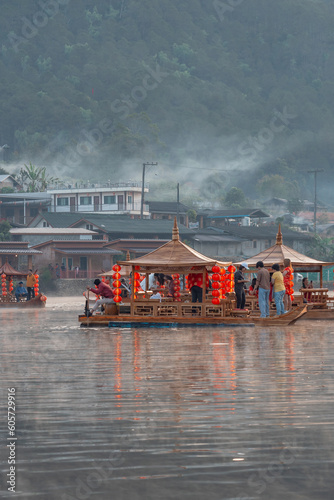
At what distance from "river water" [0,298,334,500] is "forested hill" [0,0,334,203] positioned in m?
108

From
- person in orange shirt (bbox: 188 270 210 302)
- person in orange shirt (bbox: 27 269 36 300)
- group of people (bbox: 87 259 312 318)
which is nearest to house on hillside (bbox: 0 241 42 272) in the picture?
person in orange shirt (bbox: 27 269 36 300)

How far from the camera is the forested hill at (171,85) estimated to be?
13088 cm

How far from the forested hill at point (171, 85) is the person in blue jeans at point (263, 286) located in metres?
99.0

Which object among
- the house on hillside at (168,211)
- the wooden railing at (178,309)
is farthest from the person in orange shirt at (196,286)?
the house on hillside at (168,211)

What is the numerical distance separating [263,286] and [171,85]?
441 feet

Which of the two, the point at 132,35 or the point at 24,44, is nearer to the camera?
the point at 24,44

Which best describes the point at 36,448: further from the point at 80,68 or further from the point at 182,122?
the point at 80,68

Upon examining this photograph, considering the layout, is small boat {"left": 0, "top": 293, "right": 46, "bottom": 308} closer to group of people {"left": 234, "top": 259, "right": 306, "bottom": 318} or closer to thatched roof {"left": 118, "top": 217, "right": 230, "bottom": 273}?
thatched roof {"left": 118, "top": 217, "right": 230, "bottom": 273}

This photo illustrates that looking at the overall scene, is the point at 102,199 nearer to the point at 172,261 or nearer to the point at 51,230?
the point at 51,230

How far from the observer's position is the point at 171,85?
502 ft

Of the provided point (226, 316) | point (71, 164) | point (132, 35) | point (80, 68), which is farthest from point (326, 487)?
point (132, 35)

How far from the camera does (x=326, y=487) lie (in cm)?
591

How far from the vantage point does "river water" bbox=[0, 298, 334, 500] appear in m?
6.04

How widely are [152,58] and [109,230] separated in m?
103
